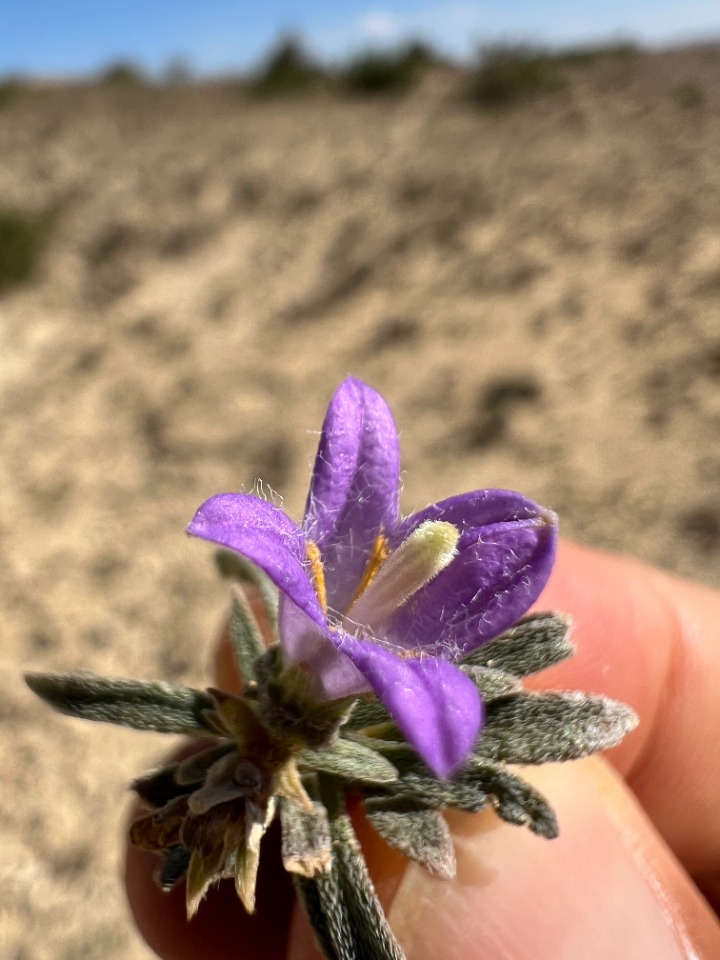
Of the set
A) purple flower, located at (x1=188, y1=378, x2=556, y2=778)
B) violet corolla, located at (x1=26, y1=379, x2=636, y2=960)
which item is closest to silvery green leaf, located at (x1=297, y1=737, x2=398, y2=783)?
violet corolla, located at (x1=26, y1=379, x2=636, y2=960)

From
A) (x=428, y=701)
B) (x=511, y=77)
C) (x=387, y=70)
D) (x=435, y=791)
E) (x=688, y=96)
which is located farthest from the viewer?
(x=387, y=70)

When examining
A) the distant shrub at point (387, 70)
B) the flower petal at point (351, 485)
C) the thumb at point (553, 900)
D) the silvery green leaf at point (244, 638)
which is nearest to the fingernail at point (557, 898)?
the thumb at point (553, 900)

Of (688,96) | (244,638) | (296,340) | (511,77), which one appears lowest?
(244,638)

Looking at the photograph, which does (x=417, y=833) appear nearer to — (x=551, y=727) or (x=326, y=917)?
(x=326, y=917)

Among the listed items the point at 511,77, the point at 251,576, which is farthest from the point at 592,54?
the point at 251,576

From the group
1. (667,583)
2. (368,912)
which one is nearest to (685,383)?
(667,583)

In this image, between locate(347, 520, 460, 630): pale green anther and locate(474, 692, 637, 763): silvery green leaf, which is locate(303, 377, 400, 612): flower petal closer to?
locate(347, 520, 460, 630): pale green anther
